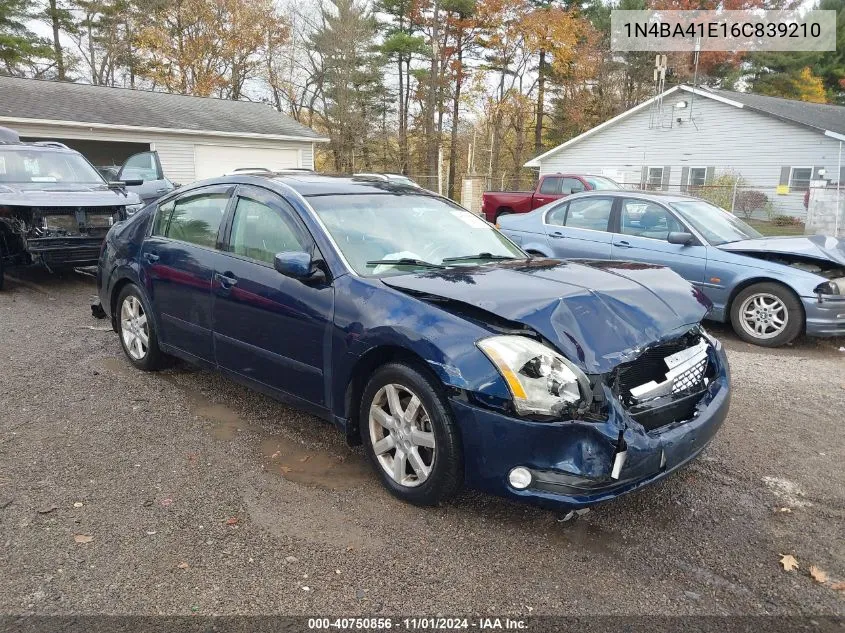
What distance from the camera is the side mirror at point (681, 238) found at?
6957 millimetres

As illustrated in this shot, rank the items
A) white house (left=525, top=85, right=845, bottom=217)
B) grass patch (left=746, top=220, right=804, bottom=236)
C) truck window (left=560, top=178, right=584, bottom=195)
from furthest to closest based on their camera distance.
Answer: white house (left=525, top=85, right=845, bottom=217) → grass patch (left=746, top=220, right=804, bottom=236) → truck window (left=560, top=178, right=584, bottom=195)

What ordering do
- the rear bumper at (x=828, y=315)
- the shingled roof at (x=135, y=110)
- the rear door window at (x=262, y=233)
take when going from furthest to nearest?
the shingled roof at (x=135, y=110) < the rear bumper at (x=828, y=315) < the rear door window at (x=262, y=233)

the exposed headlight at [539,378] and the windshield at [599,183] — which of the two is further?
the windshield at [599,183]

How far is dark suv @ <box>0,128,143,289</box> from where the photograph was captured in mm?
7812

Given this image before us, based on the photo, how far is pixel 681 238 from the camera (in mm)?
6961

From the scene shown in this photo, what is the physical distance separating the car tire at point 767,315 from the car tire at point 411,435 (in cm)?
492

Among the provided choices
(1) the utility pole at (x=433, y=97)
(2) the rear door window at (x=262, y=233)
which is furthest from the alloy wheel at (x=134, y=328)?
(1) the utility pole at (x=433, y=97)

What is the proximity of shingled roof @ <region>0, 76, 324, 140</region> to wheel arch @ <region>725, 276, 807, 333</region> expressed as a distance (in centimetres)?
1874

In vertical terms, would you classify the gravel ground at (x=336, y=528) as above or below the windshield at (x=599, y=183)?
below

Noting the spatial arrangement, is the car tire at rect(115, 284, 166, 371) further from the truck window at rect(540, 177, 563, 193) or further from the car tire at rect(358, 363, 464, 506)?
the truck window at rect(540, 177, 563, 193)

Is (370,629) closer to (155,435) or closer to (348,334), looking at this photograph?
(348,334)

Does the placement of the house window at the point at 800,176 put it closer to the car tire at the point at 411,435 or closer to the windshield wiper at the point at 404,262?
the windshield wiper at the point at 404,262

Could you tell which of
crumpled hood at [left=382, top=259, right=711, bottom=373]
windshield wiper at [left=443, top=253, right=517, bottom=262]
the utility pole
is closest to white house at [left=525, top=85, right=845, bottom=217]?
the utility pole

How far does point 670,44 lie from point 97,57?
32897mm
